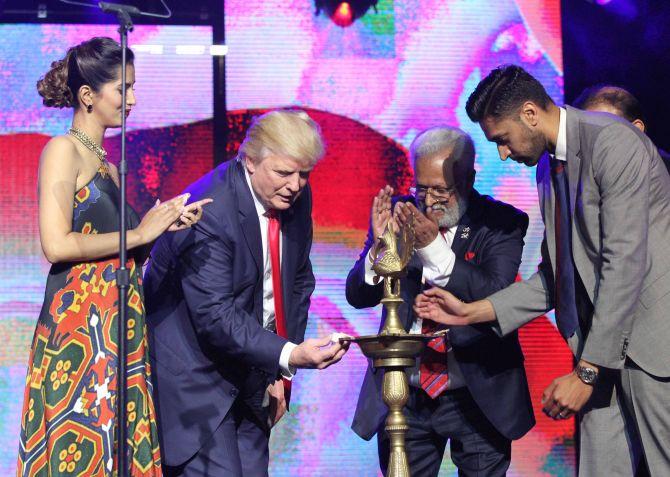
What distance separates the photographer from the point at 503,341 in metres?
3.15

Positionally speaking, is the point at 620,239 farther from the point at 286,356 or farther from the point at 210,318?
the point at 210,318

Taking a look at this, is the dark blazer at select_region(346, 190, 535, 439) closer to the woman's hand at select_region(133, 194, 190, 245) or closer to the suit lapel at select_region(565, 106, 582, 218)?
the suit lapel at select_region(565, 106, 582, 218)

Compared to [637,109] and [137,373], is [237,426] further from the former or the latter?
[637,109]

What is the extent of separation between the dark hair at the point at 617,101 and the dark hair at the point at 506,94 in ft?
2.67

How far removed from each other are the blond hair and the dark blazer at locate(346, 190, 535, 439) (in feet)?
1.50

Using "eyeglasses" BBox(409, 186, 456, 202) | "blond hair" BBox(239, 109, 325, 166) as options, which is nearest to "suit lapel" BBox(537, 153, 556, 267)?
"eyeglasses" BBox(409, 186, 456, 202)

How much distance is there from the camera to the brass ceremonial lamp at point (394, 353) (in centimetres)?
241

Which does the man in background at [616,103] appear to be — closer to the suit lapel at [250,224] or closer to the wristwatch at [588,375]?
the wristwatch at [588,375]

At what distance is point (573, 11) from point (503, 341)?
1.88 metres

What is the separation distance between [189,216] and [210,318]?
301mm

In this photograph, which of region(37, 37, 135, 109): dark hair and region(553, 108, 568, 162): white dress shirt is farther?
region(37, 37, 135, 109): dark hair

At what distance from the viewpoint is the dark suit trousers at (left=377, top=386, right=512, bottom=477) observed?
121 inches

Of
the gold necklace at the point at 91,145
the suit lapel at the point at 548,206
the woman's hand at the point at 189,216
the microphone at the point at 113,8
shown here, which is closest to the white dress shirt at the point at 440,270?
the suit lapel at the point at 548,206

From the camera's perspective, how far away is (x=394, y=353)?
7.93 feet
